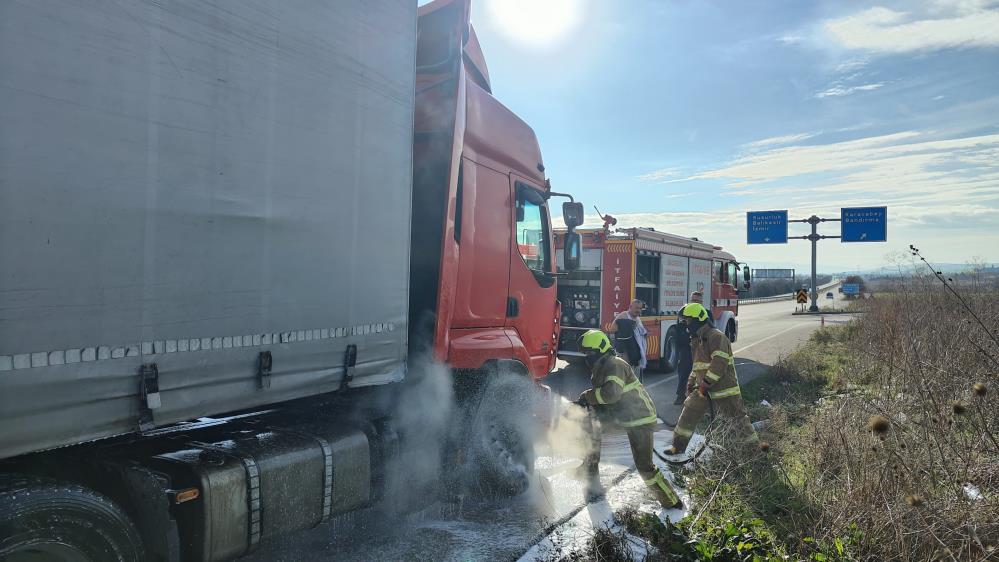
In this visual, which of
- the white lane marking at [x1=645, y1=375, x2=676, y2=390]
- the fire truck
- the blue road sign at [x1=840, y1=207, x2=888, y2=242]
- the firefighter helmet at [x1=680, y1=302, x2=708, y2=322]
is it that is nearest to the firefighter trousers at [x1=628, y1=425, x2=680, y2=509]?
the firefighter helmet at [x1=680, y1=302, x2=708, y2=322]

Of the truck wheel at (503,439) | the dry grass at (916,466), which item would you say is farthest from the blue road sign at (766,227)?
the truck wheel at (503,439)

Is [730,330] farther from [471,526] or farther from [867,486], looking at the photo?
[471,526]

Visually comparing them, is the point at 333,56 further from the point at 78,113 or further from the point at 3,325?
the point at 3,325

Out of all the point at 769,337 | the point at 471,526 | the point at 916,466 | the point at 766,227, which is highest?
the point at 766,227

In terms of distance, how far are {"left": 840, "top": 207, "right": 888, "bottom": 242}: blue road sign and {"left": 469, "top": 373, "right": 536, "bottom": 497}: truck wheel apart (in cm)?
2896

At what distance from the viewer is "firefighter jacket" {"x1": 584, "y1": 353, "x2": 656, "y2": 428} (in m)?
5.15

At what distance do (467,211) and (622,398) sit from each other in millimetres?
A: 2141

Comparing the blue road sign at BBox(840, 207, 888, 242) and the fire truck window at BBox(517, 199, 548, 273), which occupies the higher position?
the blue road sign at BBox(840, 207, 888, 242)

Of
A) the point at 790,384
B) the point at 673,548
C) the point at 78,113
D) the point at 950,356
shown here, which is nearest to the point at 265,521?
the point at 78,113

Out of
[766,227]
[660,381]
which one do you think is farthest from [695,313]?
[766,227]

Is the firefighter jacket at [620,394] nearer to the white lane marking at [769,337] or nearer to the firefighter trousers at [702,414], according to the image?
the firefighter trousers at [702,414]

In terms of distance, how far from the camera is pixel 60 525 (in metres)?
2.28

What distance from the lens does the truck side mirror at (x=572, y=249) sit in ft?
18.5

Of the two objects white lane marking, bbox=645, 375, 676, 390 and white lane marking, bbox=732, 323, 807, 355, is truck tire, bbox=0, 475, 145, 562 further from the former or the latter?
white lane marking, bbox=732, 323, 807, 355
